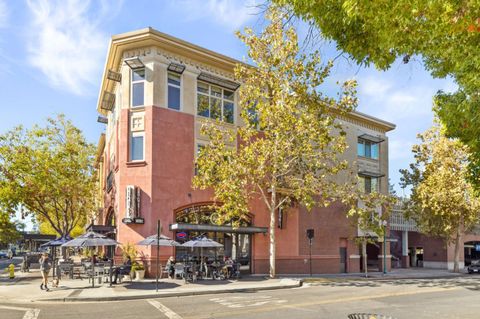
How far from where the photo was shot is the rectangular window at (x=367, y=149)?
37022 mm

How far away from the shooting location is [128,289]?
1922cm

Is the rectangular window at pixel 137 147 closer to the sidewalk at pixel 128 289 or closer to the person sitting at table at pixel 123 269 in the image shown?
the person sitting at table at pixel 123 269

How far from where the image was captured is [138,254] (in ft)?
79.3

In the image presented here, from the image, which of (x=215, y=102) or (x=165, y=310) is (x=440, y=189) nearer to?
(x=215, y=102)

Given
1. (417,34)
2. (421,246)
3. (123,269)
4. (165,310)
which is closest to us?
(417,34)

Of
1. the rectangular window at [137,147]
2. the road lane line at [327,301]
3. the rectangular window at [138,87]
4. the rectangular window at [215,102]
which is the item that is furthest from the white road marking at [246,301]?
the rectangular window at [138,87]

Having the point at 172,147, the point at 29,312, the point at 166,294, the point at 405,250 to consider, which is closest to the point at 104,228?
the point at 172,147

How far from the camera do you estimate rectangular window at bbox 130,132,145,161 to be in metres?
25.6

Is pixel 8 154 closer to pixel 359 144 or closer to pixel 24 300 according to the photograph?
pixel 24 300

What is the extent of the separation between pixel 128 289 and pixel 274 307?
24.9ft

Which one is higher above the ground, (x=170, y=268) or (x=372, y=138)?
(x=372, y=138)

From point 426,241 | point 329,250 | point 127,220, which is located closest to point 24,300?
point 127,220

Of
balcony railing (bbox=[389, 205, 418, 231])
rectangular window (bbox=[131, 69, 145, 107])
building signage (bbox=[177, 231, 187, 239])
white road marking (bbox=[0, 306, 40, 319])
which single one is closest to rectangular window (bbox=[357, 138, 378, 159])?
balcony railing (bbox=[389, 205, 418, 231])

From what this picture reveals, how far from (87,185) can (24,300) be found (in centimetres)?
2038
